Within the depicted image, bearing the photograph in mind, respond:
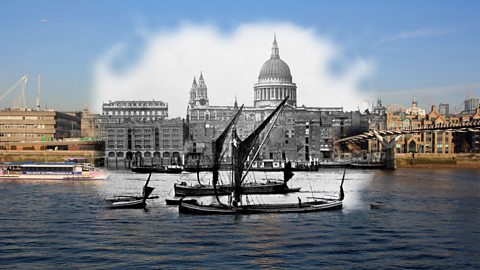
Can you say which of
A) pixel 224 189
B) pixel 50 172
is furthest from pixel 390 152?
pixel 224 189

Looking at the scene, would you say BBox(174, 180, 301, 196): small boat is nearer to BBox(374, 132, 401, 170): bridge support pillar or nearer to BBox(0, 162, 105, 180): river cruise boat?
BBox(0, 162, 105, 180): river cruise boat

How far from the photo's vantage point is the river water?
147ft

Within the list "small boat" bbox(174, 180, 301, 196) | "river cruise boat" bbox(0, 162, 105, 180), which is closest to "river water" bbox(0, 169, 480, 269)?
Result: "small boat" bbox(174, 180, 301, 196)

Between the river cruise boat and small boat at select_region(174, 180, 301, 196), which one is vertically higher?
the river cruise boat

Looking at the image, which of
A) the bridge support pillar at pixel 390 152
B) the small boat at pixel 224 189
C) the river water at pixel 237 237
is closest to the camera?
the river water at pixel 237 237

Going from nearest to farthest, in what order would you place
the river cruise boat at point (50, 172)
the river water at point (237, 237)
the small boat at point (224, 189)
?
the river water at point (237, 237), the small boat at point (224, 189), the river cruise boat at point (50, 172)

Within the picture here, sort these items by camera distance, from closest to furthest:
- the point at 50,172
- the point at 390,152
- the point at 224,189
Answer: the point at 224,189
the point at 50,172
the point at 390,152

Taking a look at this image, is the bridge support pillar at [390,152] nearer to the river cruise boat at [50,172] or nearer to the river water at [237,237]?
the river cruise boat at [50,172]

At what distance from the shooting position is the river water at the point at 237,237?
44906mm

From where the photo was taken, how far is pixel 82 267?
42812 mm

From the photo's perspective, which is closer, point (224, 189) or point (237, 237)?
point (237, 237)

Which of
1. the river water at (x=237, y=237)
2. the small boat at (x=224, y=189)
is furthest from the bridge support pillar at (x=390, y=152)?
the river water at (x=237, y=237)

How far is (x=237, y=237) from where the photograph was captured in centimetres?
5347

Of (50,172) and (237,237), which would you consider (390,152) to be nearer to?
Result: (50,172)
